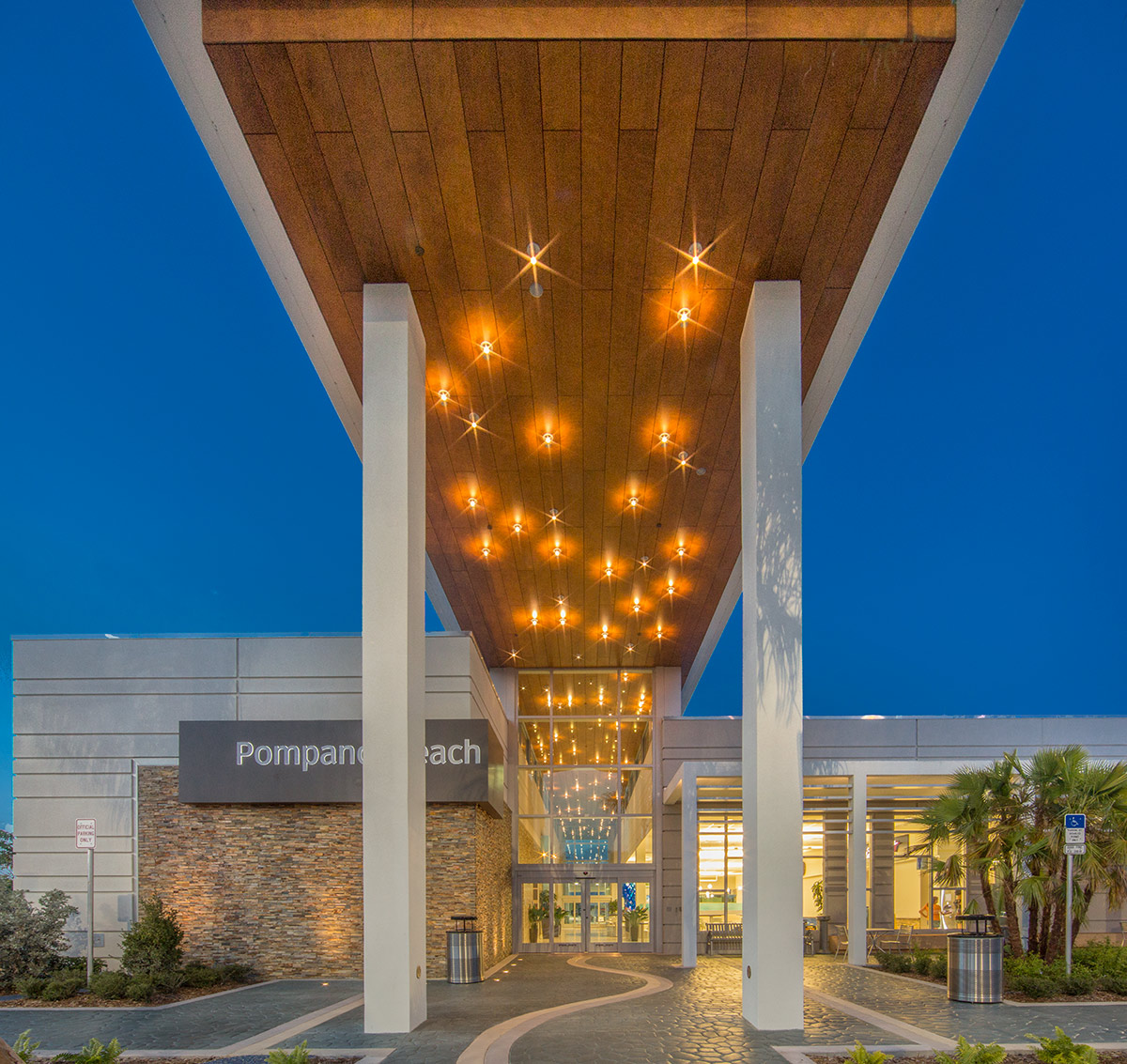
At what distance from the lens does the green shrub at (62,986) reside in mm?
12125

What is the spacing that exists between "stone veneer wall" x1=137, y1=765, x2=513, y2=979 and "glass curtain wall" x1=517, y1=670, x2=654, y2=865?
412 inches

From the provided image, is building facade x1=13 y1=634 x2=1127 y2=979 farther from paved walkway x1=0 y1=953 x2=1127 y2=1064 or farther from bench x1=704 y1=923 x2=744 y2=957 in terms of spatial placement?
bench x1=704 y1=923 x2=744 y2=957

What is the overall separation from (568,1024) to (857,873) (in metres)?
9.69

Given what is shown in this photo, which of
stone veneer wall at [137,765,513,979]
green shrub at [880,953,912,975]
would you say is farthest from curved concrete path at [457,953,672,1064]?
green shrub at [880,953,912,975]

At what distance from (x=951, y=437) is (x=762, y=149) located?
403 feet

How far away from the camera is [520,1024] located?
1005cm

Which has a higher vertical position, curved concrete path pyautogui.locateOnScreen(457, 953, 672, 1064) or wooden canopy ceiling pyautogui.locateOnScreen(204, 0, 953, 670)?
wooden canopy ceiling pyautogui.locateOnScreen(204, 0, 953, 670)

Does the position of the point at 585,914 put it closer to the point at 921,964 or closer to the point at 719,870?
the point at 719,870

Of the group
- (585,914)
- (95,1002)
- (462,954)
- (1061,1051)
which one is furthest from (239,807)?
(585,914)

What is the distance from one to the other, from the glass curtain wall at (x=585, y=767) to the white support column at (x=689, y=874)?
7.09 m

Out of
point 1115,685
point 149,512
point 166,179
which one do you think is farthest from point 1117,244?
point 149,512

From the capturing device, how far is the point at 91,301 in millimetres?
103375

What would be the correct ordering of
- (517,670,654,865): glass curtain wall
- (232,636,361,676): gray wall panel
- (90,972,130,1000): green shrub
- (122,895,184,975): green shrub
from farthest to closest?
(517,670,654,865): glass curtain wall
(232,636,361,676): gray wall panel
(122,895,184,975): green shrub
(90,972,130,1000): green shrub

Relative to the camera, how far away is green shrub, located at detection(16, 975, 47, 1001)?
487 inches
